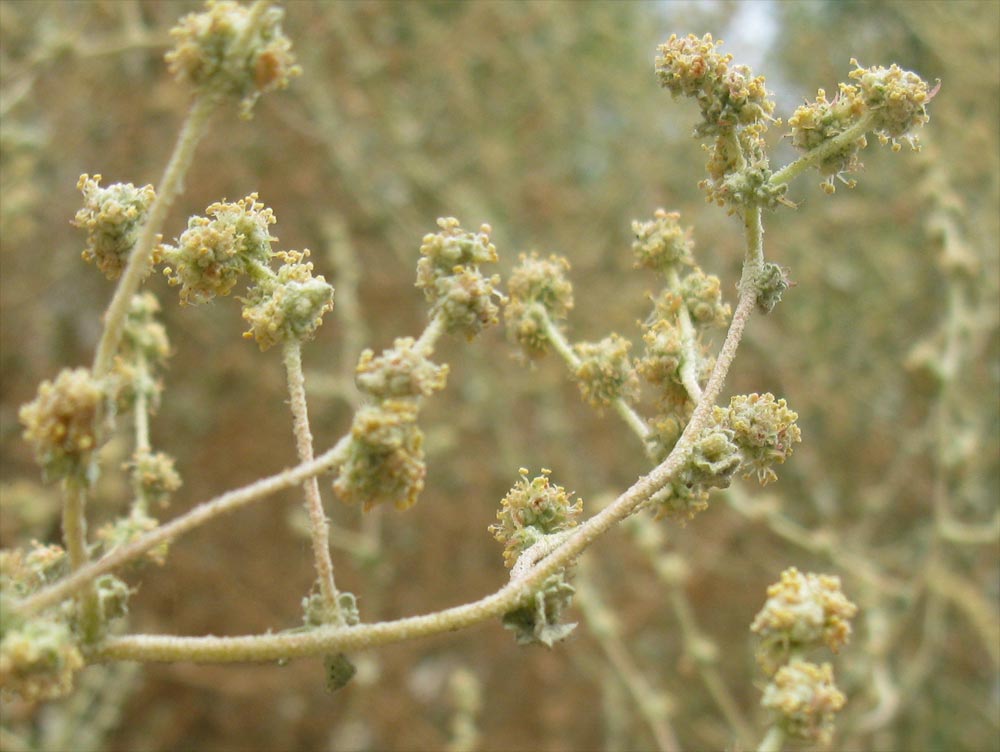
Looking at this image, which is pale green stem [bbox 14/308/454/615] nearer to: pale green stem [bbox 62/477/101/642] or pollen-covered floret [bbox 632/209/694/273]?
pale green stem [bbox 62/477/101/642]

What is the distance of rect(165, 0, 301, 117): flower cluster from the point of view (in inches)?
42.9

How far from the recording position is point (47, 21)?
3.41 meters

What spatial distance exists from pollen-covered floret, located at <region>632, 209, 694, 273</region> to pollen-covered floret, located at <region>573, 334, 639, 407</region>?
0.13 m

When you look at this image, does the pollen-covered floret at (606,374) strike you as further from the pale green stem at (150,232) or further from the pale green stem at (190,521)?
the pale green stem at (150,232)

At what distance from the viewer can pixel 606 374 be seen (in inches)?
59.4

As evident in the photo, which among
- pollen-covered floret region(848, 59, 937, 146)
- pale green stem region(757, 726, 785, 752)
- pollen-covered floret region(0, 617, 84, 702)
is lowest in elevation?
pale green stem region(757, 726, 785, 752)

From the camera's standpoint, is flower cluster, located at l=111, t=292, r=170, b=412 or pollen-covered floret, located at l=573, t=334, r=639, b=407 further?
flower cluster, located at l=111, t=292, r=170, b=412

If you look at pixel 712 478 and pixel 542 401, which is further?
pixel 542 401

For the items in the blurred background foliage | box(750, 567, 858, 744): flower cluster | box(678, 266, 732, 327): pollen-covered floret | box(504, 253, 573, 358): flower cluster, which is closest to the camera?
box(750, 567, 858, 744): flower cluster

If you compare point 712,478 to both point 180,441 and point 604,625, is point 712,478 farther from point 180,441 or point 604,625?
point 180,441

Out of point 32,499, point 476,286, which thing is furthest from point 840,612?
point 32,499

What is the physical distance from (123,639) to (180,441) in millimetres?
3249

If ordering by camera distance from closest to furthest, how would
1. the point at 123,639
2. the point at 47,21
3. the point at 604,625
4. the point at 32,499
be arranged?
1. the point at 123,639
2. the point at 604,625
3. the point at 32,499
4. the point at 47,21

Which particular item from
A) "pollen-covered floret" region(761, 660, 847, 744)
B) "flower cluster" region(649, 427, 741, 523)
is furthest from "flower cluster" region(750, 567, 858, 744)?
"flower cluster" region(649, 427, 741, 523)
